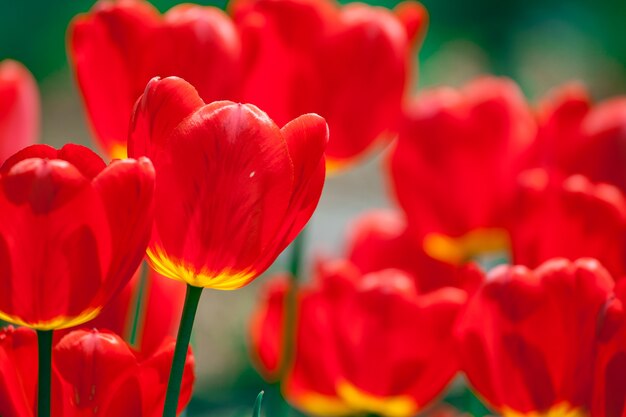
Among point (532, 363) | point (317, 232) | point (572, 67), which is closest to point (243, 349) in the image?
point (317, 232)

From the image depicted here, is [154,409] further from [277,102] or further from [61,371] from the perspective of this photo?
[277,102]

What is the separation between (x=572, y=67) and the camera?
442cm

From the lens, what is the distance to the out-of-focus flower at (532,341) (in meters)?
0.41

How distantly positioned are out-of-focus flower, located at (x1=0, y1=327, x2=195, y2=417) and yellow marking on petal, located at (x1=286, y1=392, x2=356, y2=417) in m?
0.24

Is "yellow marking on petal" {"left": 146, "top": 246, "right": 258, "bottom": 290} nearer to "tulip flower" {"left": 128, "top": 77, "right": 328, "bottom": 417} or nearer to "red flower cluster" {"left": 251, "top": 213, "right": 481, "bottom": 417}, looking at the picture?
"tulip flower" {"left": 128, "top": 77, "right": 328, "bottom": 417}

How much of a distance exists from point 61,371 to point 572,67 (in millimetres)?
4214

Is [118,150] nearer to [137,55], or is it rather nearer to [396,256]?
[137,55]

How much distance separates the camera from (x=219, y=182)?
0.35 metres

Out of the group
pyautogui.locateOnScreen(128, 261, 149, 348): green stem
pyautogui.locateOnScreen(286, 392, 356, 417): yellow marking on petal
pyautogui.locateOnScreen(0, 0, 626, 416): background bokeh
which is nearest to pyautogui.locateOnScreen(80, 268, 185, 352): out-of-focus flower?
pyautogui.locateOnScreen(128, 261, 149, 348): green stem

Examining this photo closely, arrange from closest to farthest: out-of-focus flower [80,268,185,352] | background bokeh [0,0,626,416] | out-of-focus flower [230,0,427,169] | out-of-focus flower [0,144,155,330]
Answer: out-of-focus flower [0,144,155,330]
out-of-focus flower [80,268,185,352]
out-of-focus flower [230,0,427,169]
background bokeh [0,0,626,416]

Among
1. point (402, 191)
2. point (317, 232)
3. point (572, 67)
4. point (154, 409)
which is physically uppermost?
point (154, 409)

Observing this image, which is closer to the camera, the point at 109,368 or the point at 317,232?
the point at 109,368

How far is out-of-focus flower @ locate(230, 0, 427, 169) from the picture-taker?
56 cm

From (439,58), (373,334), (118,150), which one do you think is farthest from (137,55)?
(439,58)
